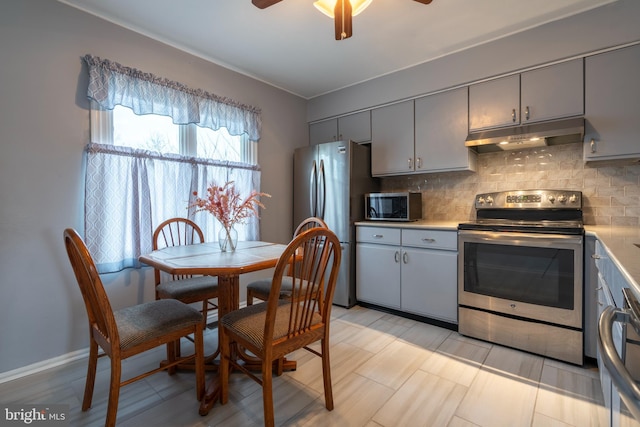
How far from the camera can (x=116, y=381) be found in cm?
126

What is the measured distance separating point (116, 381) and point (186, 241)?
140 cm

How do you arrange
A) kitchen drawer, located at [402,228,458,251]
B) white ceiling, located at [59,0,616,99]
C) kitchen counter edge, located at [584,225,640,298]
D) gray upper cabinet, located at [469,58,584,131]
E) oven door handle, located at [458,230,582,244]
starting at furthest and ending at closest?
kitchen drawer, located at [402,228,458,251] → gray upper cabinet, located at [469,58,584,131] → white ceiling, located at [59,0,616,99] → oven door handle, located at [458,230,582,244] → kitchen counter edge, located at [584,225,640,298]

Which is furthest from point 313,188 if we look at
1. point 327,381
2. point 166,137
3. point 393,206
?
point 327,381

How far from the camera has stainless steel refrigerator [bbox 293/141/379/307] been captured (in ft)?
9.89

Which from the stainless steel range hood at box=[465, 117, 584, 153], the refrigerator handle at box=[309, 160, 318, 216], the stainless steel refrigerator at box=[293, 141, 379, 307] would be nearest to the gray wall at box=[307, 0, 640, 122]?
the stainless steel range hood at box=[465, 117, 584, 153]

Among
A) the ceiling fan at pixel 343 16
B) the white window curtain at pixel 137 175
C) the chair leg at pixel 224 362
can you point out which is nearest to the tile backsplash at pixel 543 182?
the ceiling fan at pixel 343 16

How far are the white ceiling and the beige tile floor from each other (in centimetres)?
247

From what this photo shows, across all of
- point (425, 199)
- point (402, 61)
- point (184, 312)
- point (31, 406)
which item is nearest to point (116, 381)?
point (184, 312)

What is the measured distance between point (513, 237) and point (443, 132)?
1.14 meters

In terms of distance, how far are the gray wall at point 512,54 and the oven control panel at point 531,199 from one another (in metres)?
1.01

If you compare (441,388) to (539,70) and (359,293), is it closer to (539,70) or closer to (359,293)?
(359,293)

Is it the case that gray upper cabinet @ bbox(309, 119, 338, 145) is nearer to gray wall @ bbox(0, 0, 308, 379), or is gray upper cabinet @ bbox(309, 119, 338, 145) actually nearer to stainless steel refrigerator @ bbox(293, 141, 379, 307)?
stainless steel refrigerator @ bbox(293, 141, 379, 307)

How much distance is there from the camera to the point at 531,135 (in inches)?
85.9

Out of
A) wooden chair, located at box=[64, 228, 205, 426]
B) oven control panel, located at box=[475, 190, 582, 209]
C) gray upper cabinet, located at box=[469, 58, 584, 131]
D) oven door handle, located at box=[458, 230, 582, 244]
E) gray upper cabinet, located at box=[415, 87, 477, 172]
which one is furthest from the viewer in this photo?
gray upper cabinet, located at box=[415, 87, 477, 172]
